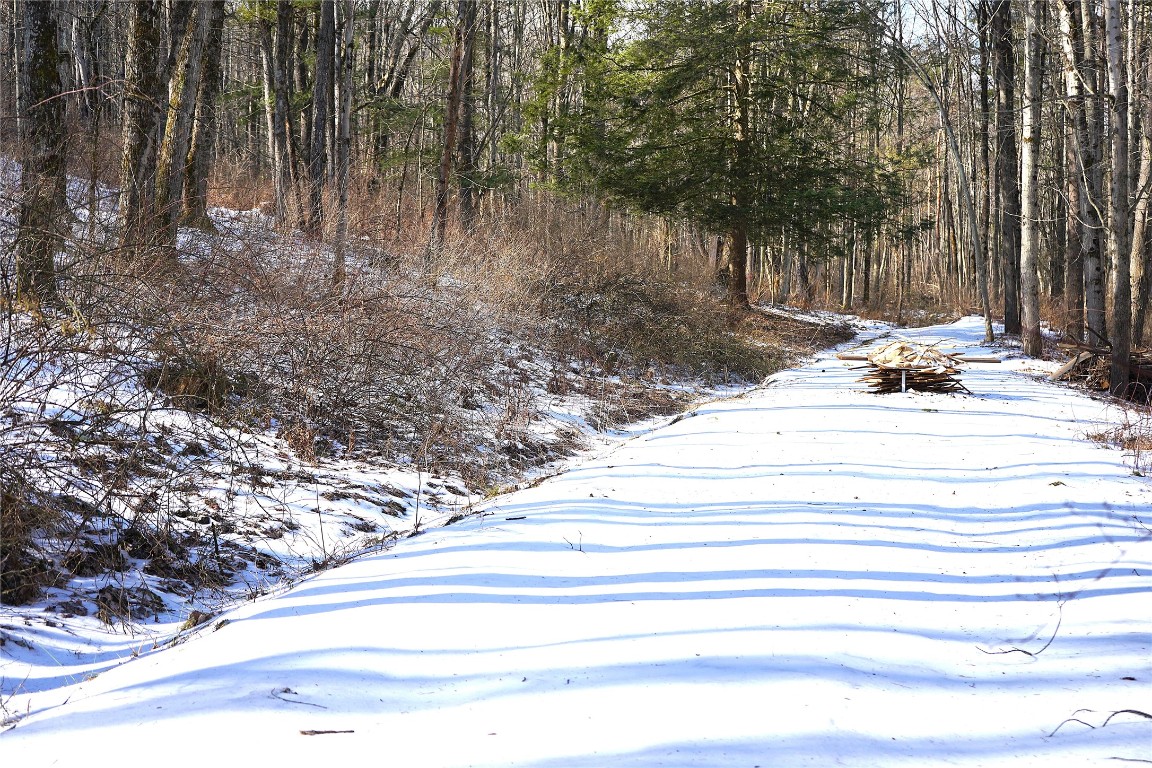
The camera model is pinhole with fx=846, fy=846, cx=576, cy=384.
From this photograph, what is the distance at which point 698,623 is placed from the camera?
128 inches

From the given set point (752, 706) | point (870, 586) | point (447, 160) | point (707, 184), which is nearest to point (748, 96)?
point (707, 184)

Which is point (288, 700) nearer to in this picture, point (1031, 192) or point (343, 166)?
point (343, 166)

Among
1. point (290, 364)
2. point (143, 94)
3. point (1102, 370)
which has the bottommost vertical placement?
point (1102, 370)

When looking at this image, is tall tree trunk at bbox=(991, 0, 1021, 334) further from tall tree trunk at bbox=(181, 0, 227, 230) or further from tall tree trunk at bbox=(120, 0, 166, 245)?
tall tree trunk at bbox=(120, 0, 166, 245)

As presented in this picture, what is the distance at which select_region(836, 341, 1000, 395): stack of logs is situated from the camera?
33.2 feet

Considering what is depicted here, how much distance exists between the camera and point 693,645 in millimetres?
3035

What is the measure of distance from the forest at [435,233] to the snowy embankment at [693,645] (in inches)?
54.8

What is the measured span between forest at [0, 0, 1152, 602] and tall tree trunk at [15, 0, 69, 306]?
A: 29 millimetres

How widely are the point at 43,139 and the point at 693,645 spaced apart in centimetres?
676

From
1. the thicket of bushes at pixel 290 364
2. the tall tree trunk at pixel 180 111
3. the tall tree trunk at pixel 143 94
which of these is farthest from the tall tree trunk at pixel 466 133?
the tall tree trunk at pixel 143 94

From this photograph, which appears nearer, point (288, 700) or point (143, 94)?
point (288, 700)

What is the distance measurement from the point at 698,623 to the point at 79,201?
5.33 m

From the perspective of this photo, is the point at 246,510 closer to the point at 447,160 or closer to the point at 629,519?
the point at 629,519

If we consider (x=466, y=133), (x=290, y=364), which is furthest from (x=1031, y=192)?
(x=290, y=364)
